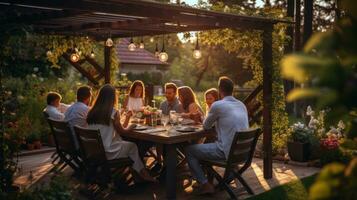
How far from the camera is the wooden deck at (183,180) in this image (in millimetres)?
6180

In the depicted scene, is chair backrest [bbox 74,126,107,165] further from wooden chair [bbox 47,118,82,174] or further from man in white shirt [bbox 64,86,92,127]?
man in white shirt [bbox 64,86,92,127]

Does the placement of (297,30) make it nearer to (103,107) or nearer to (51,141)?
(51,141)

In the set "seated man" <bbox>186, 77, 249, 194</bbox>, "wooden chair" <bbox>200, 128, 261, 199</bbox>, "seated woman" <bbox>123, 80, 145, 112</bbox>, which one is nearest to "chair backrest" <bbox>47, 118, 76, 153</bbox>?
"seated man" <bbox>186, 77, 249, 194</bbox>

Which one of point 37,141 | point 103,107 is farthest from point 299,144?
point 37,141

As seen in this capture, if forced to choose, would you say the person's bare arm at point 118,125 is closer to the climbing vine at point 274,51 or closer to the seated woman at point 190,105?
the seated woman at point 190,105

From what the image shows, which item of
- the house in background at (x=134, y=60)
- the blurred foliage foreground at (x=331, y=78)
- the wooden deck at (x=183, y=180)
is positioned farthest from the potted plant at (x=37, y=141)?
the house in background at (x=134, y=60)

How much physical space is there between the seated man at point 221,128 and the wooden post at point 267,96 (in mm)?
1421

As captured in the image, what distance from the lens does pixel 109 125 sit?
617 centimetres

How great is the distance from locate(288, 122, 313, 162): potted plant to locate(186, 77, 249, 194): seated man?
96.3 inches

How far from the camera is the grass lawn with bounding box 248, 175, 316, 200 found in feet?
19.7

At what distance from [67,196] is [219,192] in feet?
8.01

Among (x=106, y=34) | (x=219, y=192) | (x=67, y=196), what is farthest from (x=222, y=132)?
(x=106, y=34)

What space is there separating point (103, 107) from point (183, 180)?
6.08ft

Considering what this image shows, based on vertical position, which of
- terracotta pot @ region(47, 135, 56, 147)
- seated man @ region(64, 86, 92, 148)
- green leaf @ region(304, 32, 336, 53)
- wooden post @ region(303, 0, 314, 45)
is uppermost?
wooden post @ region(303, 0, 314, 45)
